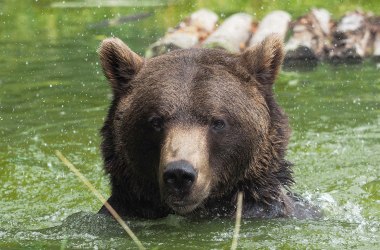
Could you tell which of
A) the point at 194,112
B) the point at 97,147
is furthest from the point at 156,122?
the point at 97,147

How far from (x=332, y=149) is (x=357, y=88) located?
10.7 feet

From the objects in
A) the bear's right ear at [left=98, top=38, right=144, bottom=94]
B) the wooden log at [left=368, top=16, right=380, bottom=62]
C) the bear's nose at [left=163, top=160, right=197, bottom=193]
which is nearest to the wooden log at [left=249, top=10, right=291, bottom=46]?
the wooden log at [left=368, top=16, right=380, bottom=62]

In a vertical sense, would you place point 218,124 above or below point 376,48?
below

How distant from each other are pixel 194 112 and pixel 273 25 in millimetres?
10790

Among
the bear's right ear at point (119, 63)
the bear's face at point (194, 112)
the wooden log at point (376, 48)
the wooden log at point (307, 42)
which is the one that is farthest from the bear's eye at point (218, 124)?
the wooden log at point (376, 48)

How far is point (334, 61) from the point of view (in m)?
16.0

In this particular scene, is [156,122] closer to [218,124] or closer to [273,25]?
[218,124]

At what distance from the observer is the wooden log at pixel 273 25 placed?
646 inches

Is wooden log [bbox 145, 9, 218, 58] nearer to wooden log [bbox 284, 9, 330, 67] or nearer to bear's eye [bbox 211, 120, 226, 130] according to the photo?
wooden log [bbox 284, 9, 330, 67]

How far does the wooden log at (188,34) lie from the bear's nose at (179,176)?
10.0 meters

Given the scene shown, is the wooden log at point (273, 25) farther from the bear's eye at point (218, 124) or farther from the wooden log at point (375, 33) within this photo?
the bear's eye at point (218, 124)

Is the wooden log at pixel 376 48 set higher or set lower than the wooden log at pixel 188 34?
lower

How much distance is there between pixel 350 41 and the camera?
16344 mm

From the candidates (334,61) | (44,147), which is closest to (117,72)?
(44,147)
